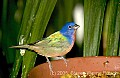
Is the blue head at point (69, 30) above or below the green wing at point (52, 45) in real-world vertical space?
above

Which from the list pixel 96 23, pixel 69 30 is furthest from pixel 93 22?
pixel 69 30

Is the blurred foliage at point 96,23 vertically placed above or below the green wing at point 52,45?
above

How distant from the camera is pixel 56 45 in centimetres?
96

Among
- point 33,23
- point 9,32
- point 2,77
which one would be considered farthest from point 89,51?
point 9,32

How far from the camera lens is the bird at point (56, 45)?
0.92m

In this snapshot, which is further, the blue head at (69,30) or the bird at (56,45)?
the blue head at (69,30)

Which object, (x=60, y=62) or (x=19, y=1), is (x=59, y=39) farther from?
(x=19, y=1)

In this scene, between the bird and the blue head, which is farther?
the blue head

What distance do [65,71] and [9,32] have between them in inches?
31.0

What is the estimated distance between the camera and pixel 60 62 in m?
0.92

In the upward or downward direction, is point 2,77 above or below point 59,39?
below

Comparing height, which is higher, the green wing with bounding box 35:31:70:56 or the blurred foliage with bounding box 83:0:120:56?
the blurred foliage with bounding box 83:0:120:56

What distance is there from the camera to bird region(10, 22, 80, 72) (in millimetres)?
919

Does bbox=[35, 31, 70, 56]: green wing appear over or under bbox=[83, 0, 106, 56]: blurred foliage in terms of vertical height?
under
